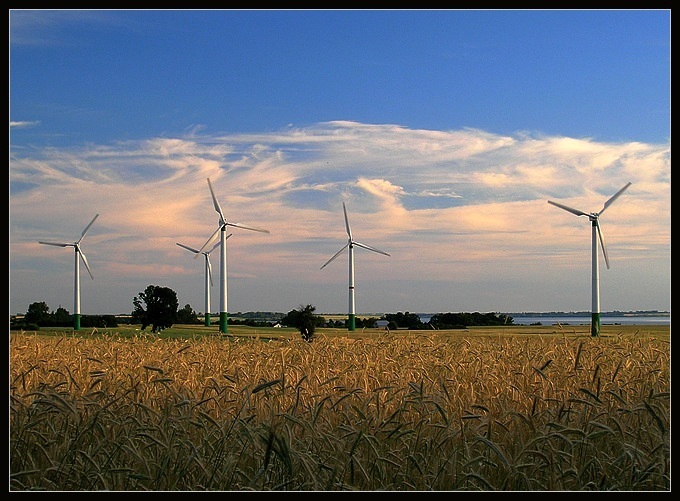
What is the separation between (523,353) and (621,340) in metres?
4.38

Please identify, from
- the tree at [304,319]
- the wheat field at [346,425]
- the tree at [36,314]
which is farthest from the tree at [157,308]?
the wheat field at [346,425]

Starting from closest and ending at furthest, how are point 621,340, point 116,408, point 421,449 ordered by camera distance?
point 421,449 → point 116,408 → point 621,340

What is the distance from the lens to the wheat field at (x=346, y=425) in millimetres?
6715

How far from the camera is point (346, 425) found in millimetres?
8055

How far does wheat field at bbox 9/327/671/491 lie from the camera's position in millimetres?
6715

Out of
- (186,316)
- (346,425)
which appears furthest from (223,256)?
(346,425)

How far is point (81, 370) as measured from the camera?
13.5 metres

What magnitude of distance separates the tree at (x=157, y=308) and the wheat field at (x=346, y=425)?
2087 cm

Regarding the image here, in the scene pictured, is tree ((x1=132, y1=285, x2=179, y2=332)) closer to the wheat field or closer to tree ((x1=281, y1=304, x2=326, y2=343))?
tree ((x1=281, y1=304, x2=326, y2=343))

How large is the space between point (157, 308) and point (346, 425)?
30591mm
